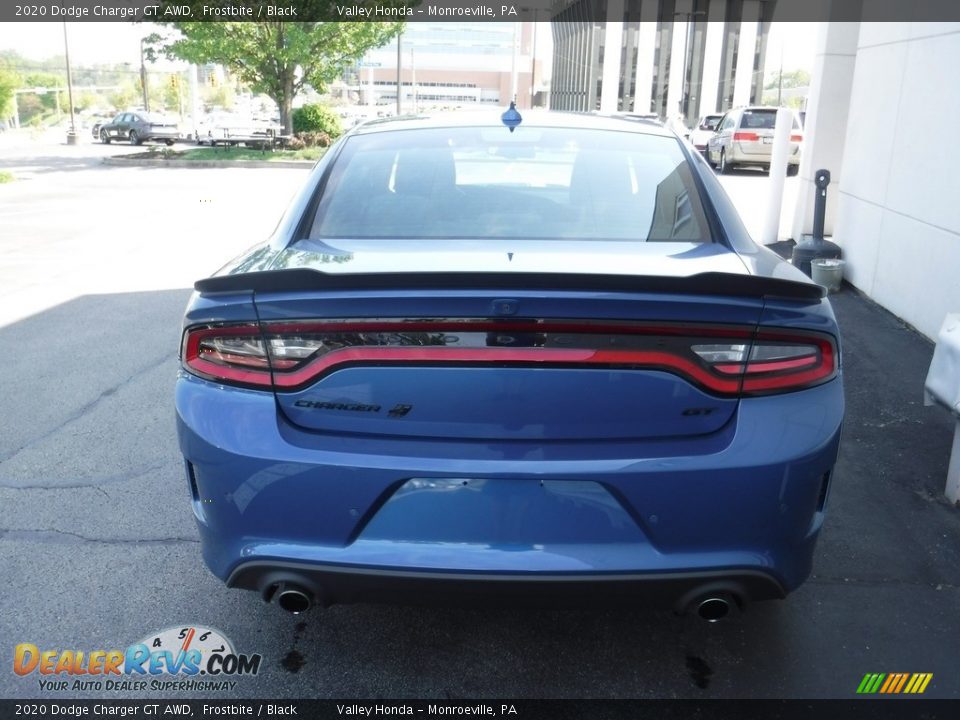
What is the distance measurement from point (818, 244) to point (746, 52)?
6070 cm

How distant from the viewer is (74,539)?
383 centimetres

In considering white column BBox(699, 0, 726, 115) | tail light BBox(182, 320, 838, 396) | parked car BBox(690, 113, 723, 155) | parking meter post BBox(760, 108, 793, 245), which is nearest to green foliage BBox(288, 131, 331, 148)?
parked car BBox(690, 113, 723, 155)

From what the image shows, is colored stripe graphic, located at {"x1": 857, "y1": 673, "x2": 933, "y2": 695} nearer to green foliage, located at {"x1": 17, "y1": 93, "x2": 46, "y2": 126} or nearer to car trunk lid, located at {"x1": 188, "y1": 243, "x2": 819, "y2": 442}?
car trunk lid, located at {"x1": 188, "y1": 243, "x2": 819, "y2": 442}

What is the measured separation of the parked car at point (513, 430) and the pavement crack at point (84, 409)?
282 centimetres

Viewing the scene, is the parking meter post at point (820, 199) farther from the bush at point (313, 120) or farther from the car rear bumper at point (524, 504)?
the bush at point (313, 120)

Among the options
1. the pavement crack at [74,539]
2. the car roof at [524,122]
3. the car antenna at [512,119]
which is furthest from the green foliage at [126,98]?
the car antenna at [512,119]

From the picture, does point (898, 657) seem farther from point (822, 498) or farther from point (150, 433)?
point (150, 433)

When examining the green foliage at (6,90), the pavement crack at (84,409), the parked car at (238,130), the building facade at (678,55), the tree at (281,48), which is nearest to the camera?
the pavement crack at (84,409)

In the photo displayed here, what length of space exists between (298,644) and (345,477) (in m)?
1.01

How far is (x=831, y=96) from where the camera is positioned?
11.1 meters

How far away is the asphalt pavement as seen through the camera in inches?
115

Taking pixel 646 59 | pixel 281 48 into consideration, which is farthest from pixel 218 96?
pixel 281 48

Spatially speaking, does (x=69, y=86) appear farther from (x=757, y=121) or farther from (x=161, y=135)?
(x=757, y=121)

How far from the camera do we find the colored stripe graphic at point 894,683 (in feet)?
9.39
